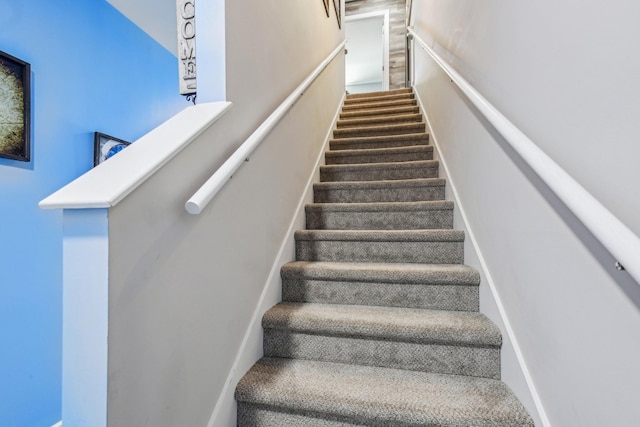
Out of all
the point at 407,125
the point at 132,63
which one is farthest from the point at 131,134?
the point at 407,125

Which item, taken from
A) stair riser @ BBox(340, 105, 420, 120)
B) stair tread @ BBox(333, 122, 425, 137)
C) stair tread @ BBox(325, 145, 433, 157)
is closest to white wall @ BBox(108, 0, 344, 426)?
stair tread @ BBox(325, 145, 433, 157)

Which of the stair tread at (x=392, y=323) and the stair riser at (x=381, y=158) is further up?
the stair riser at (x=381, y=158)

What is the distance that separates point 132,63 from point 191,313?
2533mm

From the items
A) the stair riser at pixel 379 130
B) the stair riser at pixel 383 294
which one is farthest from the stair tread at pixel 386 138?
the stair riser at pixel 383 294

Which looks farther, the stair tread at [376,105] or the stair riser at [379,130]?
the stair tread at [376,105]

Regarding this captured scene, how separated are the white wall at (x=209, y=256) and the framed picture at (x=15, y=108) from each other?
1344mm

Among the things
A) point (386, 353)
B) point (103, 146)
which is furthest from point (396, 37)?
point (386, 353)

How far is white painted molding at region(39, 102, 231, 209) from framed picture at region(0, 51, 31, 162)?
1282 mm

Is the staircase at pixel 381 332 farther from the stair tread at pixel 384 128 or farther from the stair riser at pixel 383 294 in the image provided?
the stair tread at pixel 384 128

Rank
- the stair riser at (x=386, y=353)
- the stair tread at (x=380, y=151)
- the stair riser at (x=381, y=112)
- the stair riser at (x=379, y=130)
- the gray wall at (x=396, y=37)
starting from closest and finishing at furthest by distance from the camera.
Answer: the stair riser at (x=386, y=353) → the stair tread at (x=380, y=151) → the stair riser at (x=379, y=130) → the stair riser at (x=381, y=112) → the gray wall at (x=396, y=37)

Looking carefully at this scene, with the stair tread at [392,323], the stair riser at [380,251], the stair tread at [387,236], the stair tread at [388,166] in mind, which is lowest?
the stair tread at [392,323]

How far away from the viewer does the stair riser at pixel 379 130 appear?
9.23 feet

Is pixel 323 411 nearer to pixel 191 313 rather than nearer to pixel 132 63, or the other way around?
pixel 191 313

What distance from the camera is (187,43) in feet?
4.00
